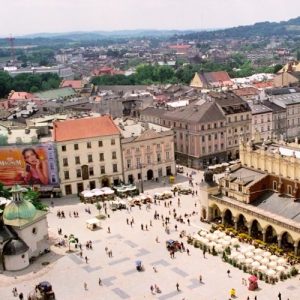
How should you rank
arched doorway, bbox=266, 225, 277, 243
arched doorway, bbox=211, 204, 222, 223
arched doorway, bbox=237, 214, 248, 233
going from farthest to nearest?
arched doorway, bbox=211, 204, 222, 223 → arched doorway, bbox=237, 214, 248, 233 → arched doorway, bbox=266, 225, 277, 243

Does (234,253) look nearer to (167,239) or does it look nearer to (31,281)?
(167,239)

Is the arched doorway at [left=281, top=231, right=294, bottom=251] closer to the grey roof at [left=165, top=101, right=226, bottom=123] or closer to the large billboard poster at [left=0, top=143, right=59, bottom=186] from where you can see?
the large billboard poster at [left=0, top=143, right=59, bottom=186]

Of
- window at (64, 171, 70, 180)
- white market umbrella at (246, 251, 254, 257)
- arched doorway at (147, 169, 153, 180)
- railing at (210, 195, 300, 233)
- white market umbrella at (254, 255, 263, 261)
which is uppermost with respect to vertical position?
railing at (210, 195, 300, 233)

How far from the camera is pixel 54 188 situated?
10975 cm

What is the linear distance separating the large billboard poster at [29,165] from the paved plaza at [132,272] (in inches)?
711

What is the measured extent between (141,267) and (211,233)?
13.6 meters

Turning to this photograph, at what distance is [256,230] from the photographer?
276ft

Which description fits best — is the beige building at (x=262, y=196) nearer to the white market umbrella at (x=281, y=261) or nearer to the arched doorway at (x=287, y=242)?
the arched doorway at (x=287, y=242)

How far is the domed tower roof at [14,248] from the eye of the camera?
7631cm

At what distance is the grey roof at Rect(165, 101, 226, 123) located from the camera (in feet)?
410

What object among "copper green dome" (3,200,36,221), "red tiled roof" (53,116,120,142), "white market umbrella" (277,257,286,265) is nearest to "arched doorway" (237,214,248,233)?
"white market umbrella" (277,257,286,265)

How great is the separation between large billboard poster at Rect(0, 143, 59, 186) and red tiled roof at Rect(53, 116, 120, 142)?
351cm

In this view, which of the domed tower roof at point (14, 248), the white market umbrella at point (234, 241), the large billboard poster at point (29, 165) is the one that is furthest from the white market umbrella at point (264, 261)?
the large billboard poster at point (29, 165)

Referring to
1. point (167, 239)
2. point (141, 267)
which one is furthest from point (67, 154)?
point (141, 267)
